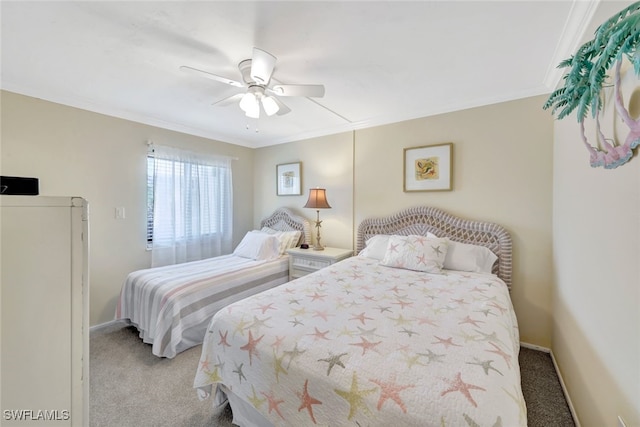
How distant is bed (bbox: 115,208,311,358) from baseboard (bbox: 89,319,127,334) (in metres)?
0.26

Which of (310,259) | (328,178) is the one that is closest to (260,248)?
(310,259)

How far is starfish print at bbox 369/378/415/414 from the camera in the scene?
886 millimetres

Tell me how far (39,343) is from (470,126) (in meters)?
3.33

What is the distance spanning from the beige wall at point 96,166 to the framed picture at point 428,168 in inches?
120

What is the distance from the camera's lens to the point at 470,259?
94.0 inches

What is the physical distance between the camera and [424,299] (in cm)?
170

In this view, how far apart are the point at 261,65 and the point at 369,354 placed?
1.75 meters

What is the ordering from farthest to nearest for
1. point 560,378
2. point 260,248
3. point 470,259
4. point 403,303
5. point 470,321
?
point 260,248 < point 470,259 < point 560,378 < point 403,303 < point 470,321

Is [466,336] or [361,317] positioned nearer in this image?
[466,336]

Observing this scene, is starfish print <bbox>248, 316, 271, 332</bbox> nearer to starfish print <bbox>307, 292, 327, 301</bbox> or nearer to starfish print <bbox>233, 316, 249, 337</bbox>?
starfish print <bbox>233, 316, 249, 337</bbox>

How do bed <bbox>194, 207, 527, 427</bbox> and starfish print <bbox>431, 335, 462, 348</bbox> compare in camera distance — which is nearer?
bed <bbox>194, 207, 527, 427</bbox>

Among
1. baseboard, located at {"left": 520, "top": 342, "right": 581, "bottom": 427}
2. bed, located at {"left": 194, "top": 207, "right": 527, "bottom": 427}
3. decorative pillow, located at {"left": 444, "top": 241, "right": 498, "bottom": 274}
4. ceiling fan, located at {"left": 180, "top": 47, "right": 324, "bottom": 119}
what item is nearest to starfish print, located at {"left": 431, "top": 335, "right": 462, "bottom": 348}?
bed, located at {"left": 194, "top": 207, "right": 527, "bottom": 427}

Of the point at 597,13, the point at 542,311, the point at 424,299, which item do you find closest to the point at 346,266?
the point at 424,299

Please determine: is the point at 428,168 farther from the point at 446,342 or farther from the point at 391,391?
the point at 391,391
